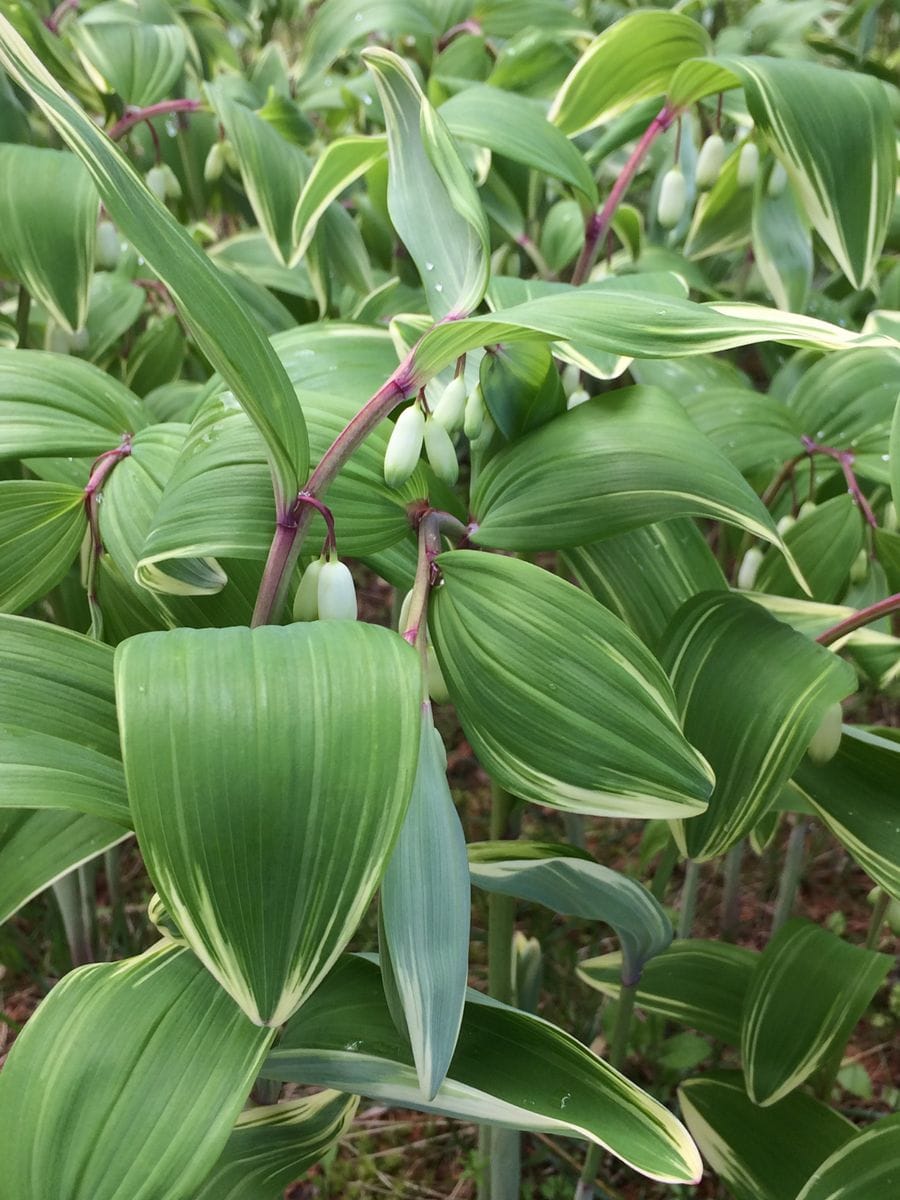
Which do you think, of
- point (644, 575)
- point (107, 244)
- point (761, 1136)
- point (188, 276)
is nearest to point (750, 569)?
point (644, 575)

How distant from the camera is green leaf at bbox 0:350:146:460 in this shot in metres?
0.61

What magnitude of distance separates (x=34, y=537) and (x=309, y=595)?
21 centimetres

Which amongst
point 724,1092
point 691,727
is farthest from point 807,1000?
point 691,727

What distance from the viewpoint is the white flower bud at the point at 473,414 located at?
1.84 feet

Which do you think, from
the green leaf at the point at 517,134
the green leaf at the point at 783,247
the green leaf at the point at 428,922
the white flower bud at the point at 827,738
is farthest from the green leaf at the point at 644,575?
the green leaf at the point at 783,247

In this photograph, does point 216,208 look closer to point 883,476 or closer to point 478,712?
point 883,476

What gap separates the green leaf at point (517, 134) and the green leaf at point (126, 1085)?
617mm

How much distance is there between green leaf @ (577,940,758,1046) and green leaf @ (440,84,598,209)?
0.67 meters

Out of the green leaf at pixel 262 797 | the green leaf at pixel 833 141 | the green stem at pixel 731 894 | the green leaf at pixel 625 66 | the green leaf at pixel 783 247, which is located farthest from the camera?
the green stem at pixel 731 894

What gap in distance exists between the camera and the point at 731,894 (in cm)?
123

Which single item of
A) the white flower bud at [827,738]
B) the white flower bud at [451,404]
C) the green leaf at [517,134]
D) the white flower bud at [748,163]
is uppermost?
the green leaf at [517,134]

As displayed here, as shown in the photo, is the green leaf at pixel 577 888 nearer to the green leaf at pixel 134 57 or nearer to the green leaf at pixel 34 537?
the green leaf at pixel 34 537

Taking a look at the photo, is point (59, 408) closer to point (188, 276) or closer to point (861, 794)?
point (188, 276)

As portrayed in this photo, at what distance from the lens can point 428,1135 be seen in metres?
1.14
